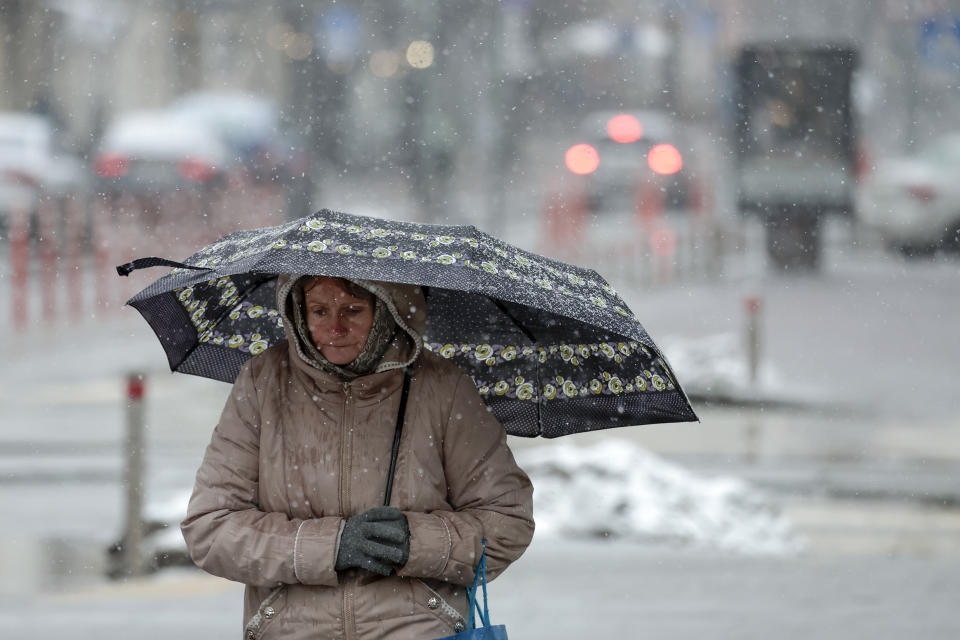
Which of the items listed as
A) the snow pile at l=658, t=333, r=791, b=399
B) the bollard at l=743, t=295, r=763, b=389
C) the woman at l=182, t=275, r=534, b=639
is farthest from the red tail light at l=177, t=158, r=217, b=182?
the woman at l=182, t=275, r=534, b=639

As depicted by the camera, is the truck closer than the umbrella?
No

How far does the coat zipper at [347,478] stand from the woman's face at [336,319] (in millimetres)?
76

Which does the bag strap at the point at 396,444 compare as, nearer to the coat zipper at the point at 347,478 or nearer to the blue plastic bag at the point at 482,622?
the coat zipper at the point at 347,478

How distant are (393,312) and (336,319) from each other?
0.12 meters

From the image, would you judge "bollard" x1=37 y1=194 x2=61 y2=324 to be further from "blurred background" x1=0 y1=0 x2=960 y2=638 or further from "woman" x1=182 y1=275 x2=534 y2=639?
"woman" x1=182 y1=275 x2=534 y2=639

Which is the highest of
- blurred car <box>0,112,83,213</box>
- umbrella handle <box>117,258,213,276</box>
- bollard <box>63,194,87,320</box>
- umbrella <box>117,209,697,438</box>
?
blurred car <box>0,112,83,213</box>

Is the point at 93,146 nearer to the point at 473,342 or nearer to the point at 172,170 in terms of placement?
the point at 172,170

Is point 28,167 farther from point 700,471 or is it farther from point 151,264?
point 151,264

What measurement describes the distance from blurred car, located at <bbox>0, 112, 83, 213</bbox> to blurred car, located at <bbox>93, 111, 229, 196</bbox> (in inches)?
22.9

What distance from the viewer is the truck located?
20.2 metres

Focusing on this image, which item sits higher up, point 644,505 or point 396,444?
point 396,444

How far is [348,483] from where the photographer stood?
311 cm

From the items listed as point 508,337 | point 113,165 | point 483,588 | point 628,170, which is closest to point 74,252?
point 113,165

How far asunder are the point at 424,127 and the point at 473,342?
→ 26.8 meters
